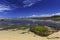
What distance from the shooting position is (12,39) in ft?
28.5

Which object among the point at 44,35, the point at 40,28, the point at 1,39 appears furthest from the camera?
the point at 40,28

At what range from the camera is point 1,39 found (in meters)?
8.62

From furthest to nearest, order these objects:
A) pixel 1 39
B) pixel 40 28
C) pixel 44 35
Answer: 1. pixel 40 28
2. pixel 44 35
3. pixel 1 39

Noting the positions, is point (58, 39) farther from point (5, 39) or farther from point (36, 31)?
point (5, 39)

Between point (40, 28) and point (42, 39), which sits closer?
point (42, 39)

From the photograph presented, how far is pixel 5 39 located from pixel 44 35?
3301 mm

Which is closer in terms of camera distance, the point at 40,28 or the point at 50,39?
the point at 50,39

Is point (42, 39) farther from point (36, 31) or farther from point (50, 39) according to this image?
point (36, 31)

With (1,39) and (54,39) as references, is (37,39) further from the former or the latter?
(1,39)

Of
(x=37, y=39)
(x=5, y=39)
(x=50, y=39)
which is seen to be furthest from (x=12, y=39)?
(x=50, y=39)

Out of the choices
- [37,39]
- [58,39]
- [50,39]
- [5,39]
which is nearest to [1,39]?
[5,39]

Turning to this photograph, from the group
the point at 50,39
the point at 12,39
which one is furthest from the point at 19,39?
the point at 50,39

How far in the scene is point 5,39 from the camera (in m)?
8.65

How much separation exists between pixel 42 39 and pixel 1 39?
9.41ft
